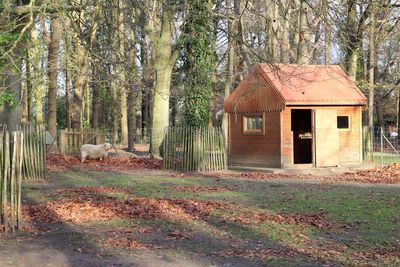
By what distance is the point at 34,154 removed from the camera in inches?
704

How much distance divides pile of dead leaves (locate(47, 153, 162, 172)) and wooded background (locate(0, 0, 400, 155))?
67.1 inches

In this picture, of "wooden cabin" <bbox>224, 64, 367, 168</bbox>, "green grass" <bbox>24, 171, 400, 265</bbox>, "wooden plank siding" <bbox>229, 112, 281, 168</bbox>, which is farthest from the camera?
"wooden plank siding" <bbox>229, 112, 281, 168</bbox>

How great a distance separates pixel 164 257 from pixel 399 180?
1368 centimetres

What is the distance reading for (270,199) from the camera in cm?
1405

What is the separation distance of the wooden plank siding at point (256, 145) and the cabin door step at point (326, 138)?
1647 millimetres

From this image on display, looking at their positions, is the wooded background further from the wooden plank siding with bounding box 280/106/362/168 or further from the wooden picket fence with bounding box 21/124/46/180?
the wooden plank siding with bounding box 280/106/362/168

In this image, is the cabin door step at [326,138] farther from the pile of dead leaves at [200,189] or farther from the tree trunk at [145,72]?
the pile of dead leaves at [200,189]

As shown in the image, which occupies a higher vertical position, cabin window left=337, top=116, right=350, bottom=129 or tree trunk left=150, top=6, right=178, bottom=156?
tree trunk left=150, top=6, right=178, bottom=156

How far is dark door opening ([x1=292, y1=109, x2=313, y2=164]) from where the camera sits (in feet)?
83.8

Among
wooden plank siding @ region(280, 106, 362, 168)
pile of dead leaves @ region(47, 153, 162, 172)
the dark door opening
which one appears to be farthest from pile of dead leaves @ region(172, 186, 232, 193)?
the dark door opening

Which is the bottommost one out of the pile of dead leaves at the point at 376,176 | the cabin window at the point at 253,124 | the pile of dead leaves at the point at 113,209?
the pile of dead leaves at the point at 376,176

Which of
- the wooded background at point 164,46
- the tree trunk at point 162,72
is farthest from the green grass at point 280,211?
the tree trunk at point 162,72

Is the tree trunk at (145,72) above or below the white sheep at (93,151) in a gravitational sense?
above

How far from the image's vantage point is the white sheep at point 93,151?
2792 centimetres
